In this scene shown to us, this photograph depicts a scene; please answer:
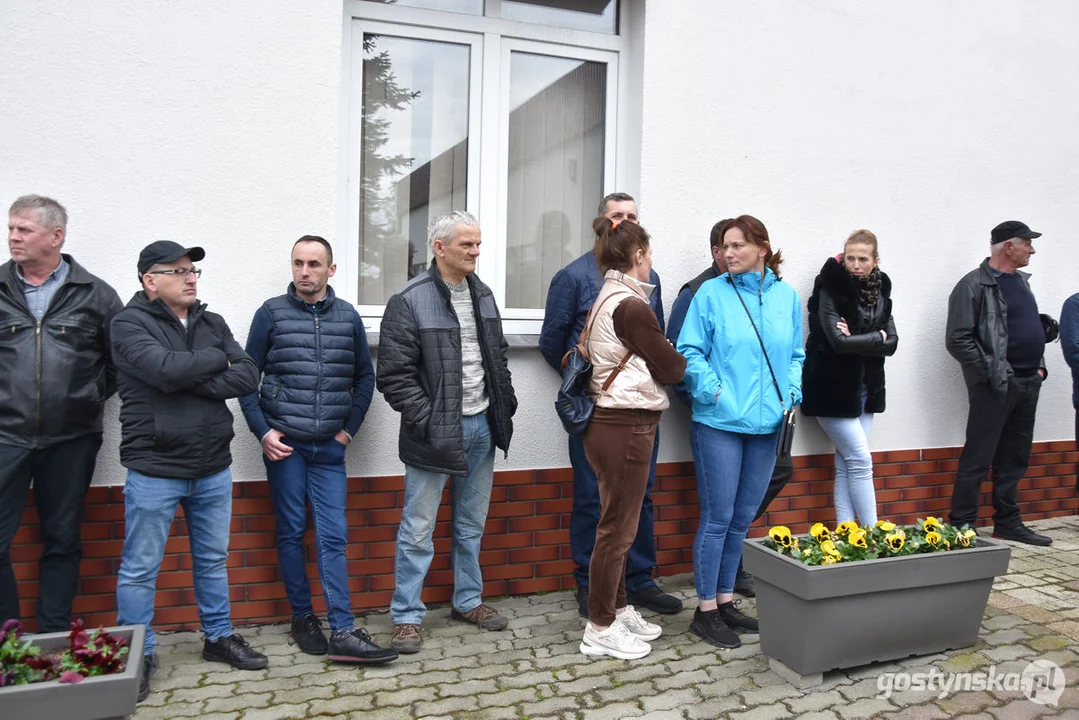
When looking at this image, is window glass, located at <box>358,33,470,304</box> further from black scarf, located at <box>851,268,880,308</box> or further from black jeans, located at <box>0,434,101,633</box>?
black scarf, located at <box>851,268,880,308</box>

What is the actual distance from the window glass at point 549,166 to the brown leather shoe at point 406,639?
187 cm

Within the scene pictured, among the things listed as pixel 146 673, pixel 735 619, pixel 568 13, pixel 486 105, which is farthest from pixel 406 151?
pixel 735 619

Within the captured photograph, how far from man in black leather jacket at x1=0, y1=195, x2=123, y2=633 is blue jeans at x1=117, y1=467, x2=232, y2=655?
317mm

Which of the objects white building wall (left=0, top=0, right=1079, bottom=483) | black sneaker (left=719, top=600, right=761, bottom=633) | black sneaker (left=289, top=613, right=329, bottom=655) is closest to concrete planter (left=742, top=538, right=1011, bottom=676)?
black sneaker (left=719, top=600, right=761, bottom=633)

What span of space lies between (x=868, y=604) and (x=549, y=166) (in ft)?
9.57

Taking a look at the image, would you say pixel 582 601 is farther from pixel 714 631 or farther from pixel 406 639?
pixel 406 639

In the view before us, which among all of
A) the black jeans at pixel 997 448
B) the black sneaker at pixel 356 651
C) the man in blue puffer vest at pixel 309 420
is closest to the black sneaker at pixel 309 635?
the man in blue puffer vest at pixel 309 420

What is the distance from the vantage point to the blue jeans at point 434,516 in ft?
13.1

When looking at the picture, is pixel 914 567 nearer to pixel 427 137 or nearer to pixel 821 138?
pixel 821 138

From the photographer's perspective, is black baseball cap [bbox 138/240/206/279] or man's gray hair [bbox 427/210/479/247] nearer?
black baseball cap [bbox 138/240/206/279]

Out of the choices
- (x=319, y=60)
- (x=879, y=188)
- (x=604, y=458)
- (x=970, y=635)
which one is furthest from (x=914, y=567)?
(x=319, y=60)

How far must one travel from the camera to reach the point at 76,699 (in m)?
2.48

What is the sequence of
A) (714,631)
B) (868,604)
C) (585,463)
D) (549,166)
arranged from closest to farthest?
(868,604) → (714,631) → (585,463) → (549,166)

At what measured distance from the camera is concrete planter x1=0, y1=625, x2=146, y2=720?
8.02ft
